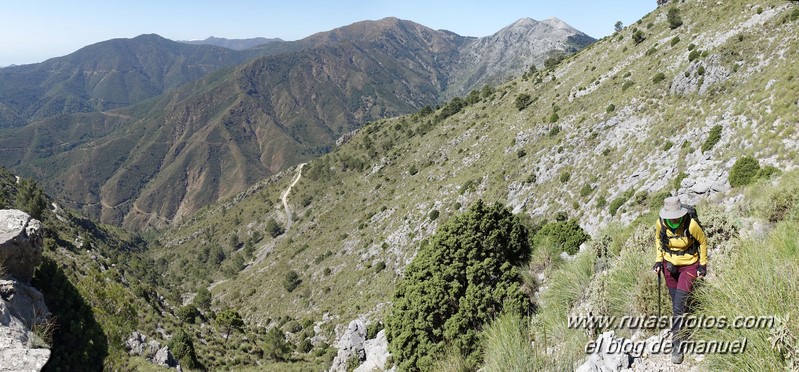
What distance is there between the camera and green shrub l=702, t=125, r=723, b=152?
89.4ft

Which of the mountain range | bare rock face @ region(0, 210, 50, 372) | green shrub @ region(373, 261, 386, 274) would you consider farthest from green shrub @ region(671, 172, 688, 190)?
green shrub @ region(373, 261, 386, 274)

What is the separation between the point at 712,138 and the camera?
27.5m

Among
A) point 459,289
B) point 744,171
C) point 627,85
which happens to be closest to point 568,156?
point 627,85


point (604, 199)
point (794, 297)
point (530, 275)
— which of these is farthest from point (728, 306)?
point (604, 199)

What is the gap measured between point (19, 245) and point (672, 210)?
27065mm

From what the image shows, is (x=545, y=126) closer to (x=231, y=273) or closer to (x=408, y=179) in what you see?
(x=408, y=179)

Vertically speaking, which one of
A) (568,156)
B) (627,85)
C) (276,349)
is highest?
(627,85)

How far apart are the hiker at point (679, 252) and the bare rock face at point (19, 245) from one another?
25858 mm

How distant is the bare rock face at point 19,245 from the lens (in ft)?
60.6

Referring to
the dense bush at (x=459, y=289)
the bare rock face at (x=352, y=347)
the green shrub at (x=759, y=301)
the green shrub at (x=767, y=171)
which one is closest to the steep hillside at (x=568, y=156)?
the green shrub at (x=767, y=171)

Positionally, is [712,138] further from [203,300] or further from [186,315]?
[203,300]

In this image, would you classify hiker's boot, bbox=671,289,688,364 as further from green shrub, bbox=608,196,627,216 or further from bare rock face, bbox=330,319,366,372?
green shrub, bbox=608,196,627,216

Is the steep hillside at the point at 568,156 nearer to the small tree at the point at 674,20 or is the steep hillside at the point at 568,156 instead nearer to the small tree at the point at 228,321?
the small tree at the point at 674,20

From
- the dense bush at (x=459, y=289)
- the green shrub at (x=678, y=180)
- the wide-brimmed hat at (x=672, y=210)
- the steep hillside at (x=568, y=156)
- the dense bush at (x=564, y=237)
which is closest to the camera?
the wide-brimmed hat at (x=672, y=210)
